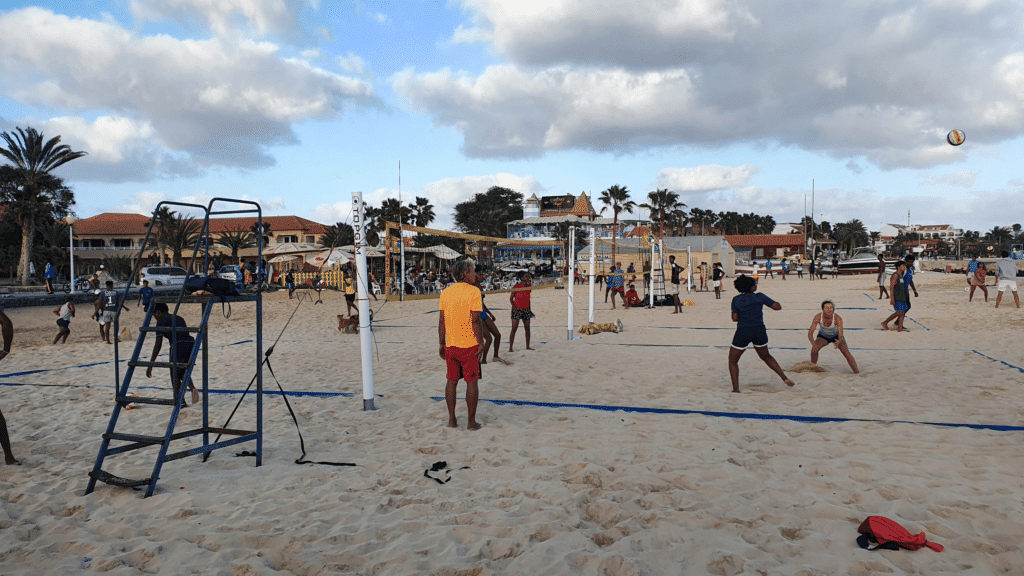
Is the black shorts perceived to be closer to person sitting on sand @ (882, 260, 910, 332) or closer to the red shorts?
the red shorts

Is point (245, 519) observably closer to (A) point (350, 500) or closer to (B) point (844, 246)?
(A) point (350, 500)

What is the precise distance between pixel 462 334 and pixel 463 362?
238mm

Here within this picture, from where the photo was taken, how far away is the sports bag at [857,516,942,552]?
2.79 metres

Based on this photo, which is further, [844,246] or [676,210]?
[844,246]

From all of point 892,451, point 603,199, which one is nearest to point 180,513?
point 892,451

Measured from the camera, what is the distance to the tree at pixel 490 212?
2628 inches

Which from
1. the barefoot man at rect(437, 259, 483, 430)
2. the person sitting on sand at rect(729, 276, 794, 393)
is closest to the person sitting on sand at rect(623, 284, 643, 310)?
the person sitting on sand at rect(729, 276, 794, 393)

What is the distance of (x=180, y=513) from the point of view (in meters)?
3.24

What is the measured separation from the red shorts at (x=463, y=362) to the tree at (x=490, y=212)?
58512 mm

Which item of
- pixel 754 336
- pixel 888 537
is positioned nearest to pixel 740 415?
pixel 754 336

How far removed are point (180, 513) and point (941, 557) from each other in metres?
3.83

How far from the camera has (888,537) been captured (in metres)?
2.80

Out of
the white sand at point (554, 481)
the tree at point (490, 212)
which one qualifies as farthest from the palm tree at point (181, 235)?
the white sand at point (554, 481)

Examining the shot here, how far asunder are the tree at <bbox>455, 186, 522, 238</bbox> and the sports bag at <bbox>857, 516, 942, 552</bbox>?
60696 millimetres
